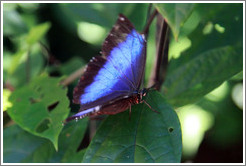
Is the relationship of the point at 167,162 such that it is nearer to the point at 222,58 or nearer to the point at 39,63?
the point at 222,58

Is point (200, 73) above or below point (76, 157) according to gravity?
above

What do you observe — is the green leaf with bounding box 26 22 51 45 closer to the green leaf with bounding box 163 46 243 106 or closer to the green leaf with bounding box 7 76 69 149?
the green leaf with bounding box 7 76 69 149

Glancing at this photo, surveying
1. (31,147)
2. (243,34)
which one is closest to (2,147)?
(31,147)

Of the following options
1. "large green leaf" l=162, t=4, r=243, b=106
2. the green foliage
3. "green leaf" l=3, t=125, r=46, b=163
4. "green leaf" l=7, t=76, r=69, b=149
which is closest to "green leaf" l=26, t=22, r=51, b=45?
the green foliage

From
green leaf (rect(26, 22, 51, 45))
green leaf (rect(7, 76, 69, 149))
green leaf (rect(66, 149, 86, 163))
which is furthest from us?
green leaf (rect(26, 22, 51, 45))

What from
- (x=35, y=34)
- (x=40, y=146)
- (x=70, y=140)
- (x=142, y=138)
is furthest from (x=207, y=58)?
(x=35, y=34)

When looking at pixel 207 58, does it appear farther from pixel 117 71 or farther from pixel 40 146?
pixel 40 146

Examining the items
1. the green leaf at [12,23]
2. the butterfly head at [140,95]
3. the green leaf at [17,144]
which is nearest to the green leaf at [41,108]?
the green leaf at [17,144]
